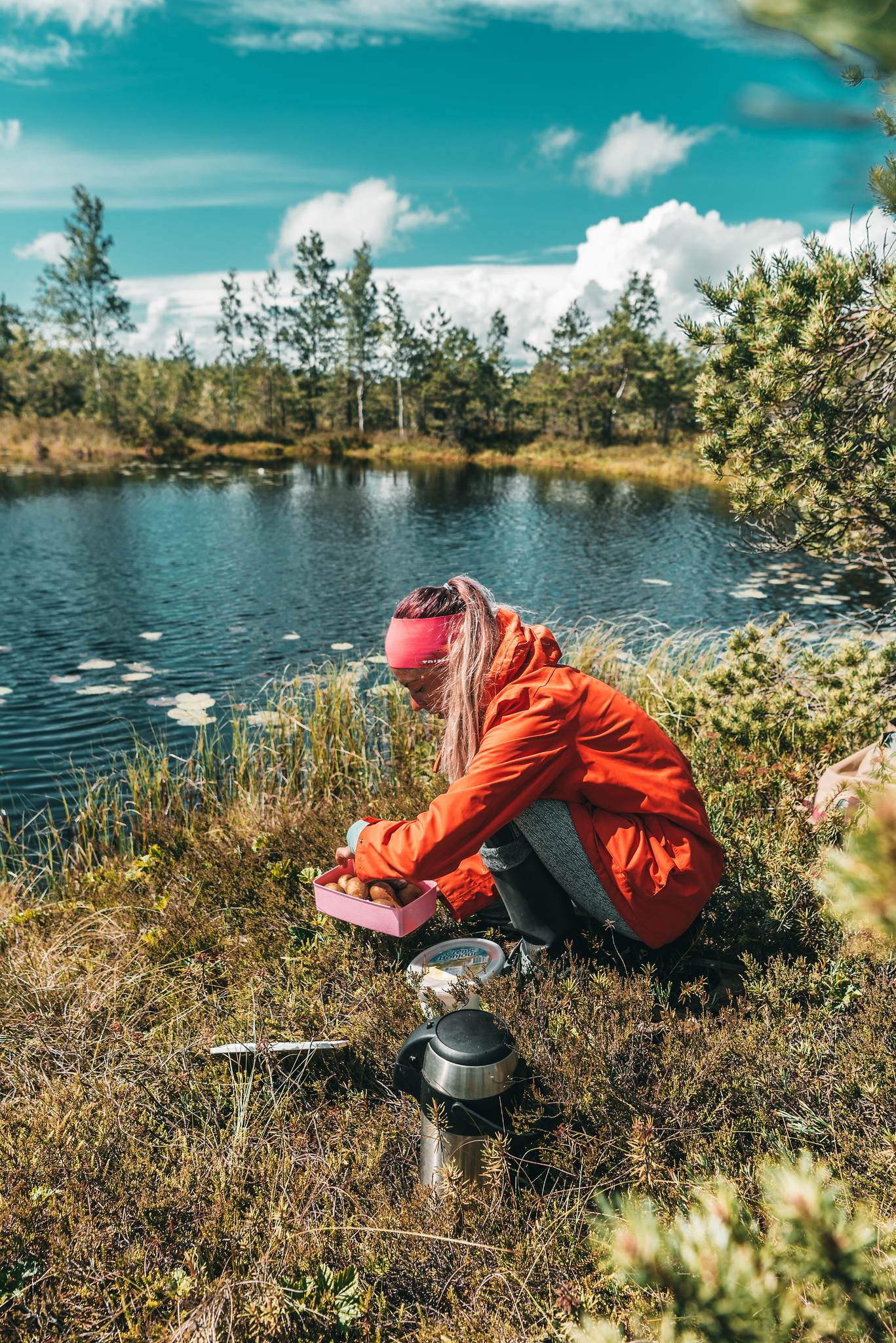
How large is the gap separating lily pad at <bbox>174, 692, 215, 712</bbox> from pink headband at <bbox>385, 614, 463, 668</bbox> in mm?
5174

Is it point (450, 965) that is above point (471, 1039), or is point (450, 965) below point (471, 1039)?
below

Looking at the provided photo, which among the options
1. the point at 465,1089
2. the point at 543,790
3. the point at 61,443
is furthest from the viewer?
the point at 61,443

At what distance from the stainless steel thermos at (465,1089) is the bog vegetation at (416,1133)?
7 cm

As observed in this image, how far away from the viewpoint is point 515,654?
2.34m

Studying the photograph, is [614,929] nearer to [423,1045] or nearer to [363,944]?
[423,1045]

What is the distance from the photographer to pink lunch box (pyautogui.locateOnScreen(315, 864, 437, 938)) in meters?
2.48

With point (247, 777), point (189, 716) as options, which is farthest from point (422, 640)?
point (189, 716)

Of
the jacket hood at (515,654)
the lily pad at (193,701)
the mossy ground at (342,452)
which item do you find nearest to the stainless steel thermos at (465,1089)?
the jacket hood at (515,654)

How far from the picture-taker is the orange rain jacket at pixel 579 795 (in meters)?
2.19

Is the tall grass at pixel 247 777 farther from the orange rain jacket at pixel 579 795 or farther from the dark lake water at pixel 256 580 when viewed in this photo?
the orange rain jacket at pixel 579 795

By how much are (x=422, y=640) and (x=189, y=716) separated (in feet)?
16.9

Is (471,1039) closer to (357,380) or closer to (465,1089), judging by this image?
(465,1089)

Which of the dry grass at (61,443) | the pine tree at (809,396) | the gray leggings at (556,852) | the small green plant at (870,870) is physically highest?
the dry grass at (61,443)

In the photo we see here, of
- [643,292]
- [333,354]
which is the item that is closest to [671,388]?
[643,292]
